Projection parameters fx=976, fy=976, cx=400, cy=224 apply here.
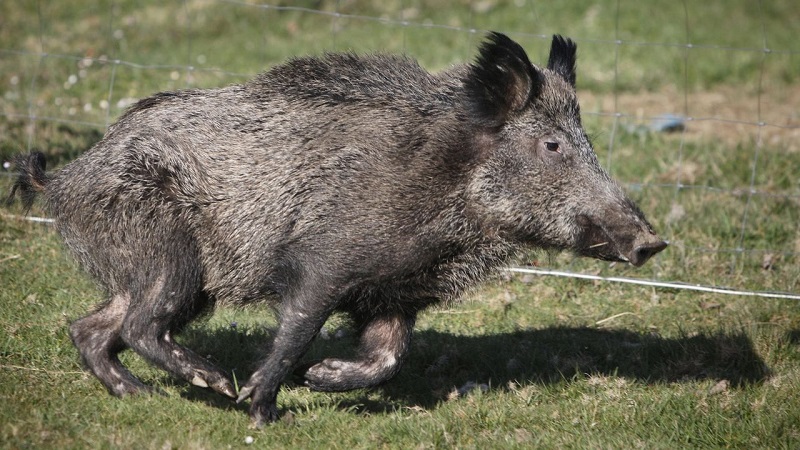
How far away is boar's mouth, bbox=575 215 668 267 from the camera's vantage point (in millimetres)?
4742

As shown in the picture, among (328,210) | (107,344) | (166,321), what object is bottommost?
(107,344)

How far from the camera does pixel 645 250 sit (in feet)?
15.5

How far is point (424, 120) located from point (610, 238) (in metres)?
1.12

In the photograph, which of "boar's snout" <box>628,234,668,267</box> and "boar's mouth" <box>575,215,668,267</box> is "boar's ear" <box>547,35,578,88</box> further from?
"boar's snout" <box>628,234,668,267</box>

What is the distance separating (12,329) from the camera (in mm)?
5527

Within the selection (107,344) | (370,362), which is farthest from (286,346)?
(107,344)

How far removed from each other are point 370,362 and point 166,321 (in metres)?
1.07

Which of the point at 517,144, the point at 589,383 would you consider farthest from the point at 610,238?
the point at 589,383

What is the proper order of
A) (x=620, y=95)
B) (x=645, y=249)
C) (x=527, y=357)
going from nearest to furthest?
1. (x=645, y=249)
2. (x=527, y=357)
3. (x=620, y=95)

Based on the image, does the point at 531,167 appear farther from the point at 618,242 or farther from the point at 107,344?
the point at 107,344

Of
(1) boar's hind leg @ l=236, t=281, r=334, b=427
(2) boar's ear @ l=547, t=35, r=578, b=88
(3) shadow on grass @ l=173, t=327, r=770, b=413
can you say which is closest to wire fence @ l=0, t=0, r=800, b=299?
(2) boar's ear @ l=547, t=35, r=578, b=88

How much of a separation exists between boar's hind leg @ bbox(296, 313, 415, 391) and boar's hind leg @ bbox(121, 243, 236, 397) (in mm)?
465

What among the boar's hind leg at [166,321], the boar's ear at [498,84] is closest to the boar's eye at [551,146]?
the boar's ear at [498,84]

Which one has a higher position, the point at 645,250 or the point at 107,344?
the point at 645,250
